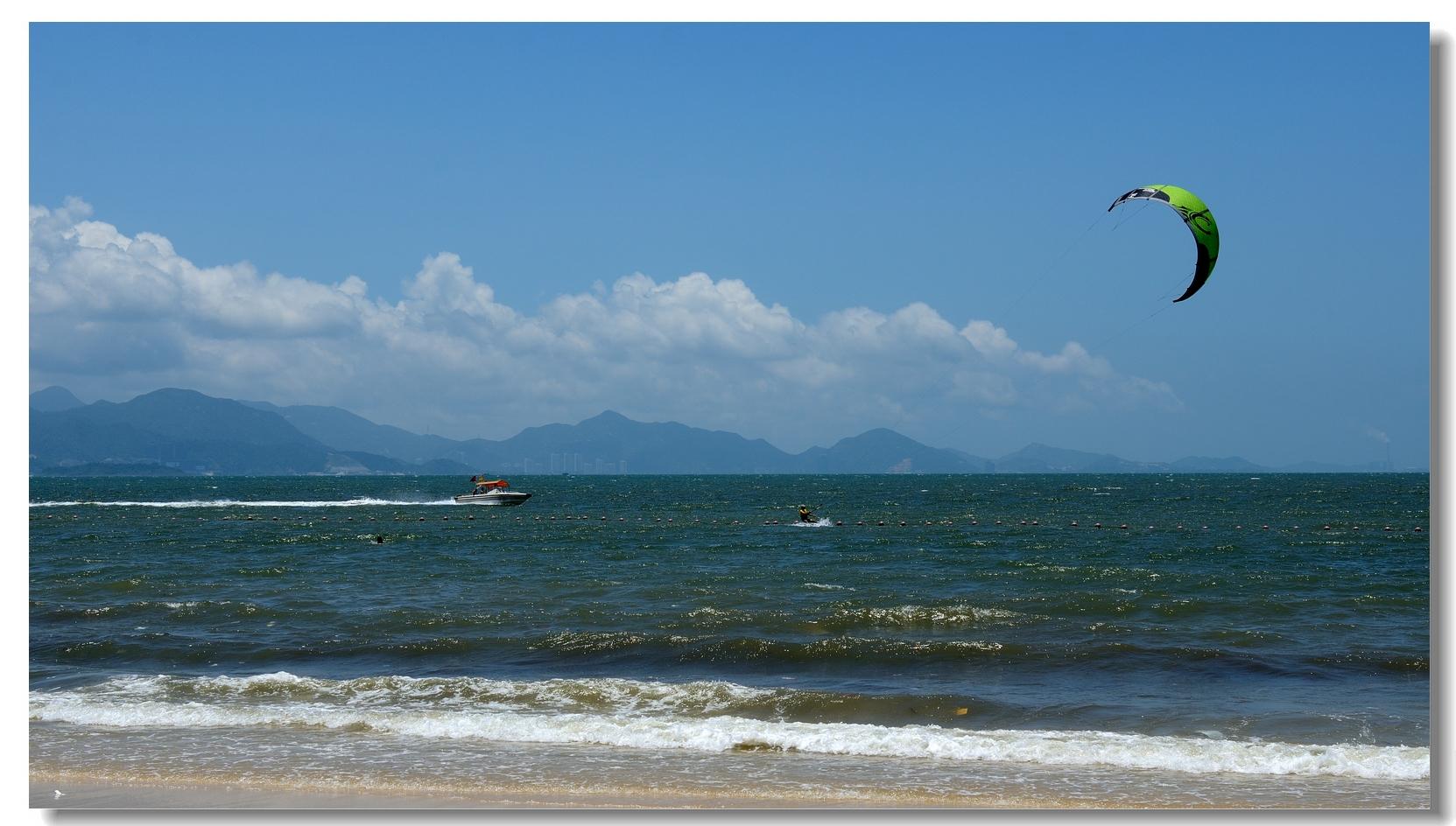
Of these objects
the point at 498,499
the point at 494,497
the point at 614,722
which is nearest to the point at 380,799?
the point at 614,722

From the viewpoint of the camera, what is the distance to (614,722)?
12.2 metres

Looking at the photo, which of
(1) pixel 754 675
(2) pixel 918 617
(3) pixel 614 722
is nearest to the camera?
(3) pixel 614 722

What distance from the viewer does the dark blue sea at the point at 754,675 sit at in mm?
10406

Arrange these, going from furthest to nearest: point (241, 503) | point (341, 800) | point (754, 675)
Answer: point (241, 503) < point (754, 675) < point (341, 800)

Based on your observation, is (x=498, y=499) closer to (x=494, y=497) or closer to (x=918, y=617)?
(x=494, y=497)

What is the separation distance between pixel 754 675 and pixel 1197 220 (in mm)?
7654

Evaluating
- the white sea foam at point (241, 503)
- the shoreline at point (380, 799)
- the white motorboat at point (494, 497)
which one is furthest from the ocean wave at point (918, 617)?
the white sea foam at point (241, 503)

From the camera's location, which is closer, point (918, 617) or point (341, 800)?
point (341, 800)

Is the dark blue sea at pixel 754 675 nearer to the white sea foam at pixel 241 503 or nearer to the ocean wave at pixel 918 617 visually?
the ocean wave at pixel 918 617

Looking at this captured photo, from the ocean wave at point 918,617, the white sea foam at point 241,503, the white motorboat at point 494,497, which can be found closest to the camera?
the ocean wave at point 918,617

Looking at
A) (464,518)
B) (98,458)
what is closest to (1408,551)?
(464,518)

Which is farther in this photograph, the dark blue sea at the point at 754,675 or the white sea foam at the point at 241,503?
the white sea foam at the point at 241,503

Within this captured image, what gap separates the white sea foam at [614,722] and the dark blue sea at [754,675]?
1.8 inches

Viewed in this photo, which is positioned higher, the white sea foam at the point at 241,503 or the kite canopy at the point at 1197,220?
the kite canopy at the point at 1197,220
